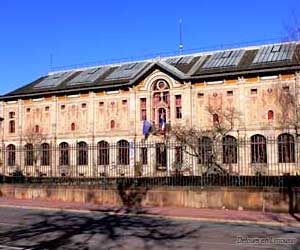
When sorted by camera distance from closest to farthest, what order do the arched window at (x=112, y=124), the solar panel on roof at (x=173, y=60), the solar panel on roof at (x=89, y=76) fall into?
1. the arched window at (x=112, y=124)
2. the solar panel on roof at (x=173, y=60)
3. the solar panel on roof at (x=89, y=76)

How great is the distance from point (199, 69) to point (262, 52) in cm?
717

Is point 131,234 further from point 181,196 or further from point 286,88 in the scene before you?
point 286,88

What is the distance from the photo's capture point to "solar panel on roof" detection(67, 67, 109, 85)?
6538 cm

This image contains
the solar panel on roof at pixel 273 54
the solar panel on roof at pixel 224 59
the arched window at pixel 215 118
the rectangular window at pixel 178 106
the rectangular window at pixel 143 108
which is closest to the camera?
the solar panel on roof at pixel 273 54

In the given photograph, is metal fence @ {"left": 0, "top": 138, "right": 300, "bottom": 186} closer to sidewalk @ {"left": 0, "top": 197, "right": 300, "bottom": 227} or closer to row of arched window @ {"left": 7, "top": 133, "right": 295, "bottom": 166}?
row of arched window @ {"left": 7, "top": 133, "right": 295, "bottom": 166}

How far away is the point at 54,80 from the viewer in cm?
7019

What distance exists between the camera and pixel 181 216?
21.1m

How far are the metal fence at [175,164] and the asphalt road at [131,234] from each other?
6277 millimetres

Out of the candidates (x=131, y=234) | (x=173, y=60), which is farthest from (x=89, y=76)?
(x=131, y=234)

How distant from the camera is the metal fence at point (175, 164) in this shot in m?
26.5

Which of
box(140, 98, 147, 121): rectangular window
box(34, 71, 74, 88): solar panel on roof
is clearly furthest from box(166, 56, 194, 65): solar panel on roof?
box(34, 71, 74, 88): solar panel on roof

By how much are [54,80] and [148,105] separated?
16759mm

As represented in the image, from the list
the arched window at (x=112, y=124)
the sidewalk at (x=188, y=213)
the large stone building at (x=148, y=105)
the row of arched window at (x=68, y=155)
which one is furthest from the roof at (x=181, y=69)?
the sidewalk at (x=188, y=213)

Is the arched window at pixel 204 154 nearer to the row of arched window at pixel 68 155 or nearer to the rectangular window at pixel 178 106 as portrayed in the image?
the row of arched window at pixel 68 155
